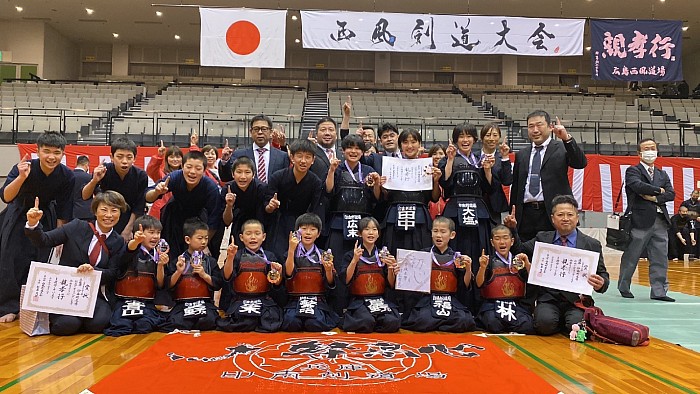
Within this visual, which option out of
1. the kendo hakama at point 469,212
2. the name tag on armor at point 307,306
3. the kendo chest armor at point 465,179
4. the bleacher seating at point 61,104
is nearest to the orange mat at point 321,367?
the name tag on armor at point 307,306

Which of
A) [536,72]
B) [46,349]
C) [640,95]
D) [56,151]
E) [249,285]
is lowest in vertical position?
[46,349]

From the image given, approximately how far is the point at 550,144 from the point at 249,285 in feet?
8.69

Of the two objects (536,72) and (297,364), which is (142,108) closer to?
(297,364)

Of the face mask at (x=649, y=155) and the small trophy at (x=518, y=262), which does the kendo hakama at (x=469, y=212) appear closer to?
the small trophy at (x=518, y=262)

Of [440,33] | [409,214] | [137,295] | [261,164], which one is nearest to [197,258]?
A: [137,295]

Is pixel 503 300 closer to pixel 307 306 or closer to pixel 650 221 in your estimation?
pixel 307 306

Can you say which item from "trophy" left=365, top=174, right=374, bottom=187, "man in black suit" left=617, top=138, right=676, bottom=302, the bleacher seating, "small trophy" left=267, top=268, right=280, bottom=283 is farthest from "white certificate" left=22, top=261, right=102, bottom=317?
the bleacher seating

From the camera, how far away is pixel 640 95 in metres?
19.6

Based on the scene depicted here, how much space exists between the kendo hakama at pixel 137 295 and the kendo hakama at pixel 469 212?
7.69 feet

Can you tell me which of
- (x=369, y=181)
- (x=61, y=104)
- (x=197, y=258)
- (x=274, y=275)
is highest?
(x=61, y=104)

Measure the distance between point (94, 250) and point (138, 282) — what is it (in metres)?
0.38

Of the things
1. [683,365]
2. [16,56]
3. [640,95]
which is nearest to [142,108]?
[16,56]

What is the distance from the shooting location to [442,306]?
3.83 metres

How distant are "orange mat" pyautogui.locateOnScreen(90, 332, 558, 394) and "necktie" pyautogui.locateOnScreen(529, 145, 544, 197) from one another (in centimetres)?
134
